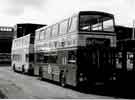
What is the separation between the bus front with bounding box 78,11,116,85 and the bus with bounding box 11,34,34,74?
39.5 ft

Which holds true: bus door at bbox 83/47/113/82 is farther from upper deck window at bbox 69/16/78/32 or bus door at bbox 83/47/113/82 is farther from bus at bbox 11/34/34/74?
bus at bbox 11/34/34/74

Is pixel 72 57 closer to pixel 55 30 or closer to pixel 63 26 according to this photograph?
pixel 63 26

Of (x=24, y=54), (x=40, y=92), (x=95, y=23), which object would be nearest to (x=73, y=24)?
(x=95, y=23)

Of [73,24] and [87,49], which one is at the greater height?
[73,24]

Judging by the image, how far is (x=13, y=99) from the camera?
10664 mm

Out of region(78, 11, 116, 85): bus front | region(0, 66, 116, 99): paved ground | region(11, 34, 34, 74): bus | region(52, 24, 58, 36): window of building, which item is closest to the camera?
region(0, 66, 116, 99): paved ground

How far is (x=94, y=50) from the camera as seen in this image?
1381cm

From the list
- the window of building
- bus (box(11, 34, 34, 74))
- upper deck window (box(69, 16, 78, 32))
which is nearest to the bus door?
upper deck window (box(69, 16, 78, 32))

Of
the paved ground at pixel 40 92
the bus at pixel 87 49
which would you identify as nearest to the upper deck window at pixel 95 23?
the bus at pixel 87 49

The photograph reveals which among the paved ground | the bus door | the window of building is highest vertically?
the window of building

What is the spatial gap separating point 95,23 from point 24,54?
14.7m

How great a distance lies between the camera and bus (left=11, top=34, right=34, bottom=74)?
25641mm

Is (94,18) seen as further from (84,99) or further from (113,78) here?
(84,99)

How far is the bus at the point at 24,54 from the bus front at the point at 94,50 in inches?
474
